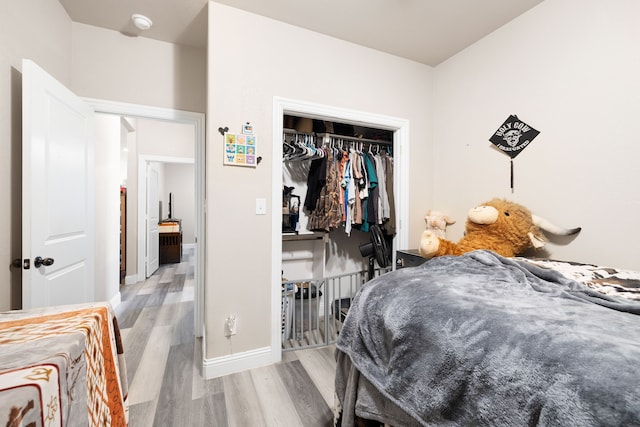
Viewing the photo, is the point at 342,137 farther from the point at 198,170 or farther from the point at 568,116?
the point at 568,116

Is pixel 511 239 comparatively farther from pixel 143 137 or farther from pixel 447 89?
pixel 143 137

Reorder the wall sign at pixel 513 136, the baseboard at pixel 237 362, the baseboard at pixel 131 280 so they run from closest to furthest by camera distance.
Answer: the baseboard at pixel 237 362 < the wall sign at pixel 513 136 < the baseboard at pixel 131 280

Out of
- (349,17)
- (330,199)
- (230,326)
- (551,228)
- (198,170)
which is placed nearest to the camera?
(551,228)

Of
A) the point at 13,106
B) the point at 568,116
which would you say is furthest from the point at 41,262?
the point at 568,116

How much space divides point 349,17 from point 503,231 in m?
1.85

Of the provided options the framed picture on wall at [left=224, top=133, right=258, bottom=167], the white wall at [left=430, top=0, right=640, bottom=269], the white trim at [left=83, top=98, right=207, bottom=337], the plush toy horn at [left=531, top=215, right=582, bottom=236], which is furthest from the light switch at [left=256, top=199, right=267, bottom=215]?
the plush toy horn at [left=531, top=215, right=582, bottom=236]

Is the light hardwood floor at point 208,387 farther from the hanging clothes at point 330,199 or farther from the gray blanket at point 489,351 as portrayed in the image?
the hanging clothes at point 330,199

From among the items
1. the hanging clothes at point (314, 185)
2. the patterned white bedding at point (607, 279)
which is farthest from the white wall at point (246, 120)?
the patterned white bedding at point (607, 279)

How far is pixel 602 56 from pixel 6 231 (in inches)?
136

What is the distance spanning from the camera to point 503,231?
174cm

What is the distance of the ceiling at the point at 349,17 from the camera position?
5.84 ft

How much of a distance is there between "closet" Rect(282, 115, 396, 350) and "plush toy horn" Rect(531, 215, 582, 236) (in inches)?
44.0

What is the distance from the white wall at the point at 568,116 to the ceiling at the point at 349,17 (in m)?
0.25

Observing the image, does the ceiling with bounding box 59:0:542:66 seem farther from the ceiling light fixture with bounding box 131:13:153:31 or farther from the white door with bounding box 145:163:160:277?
the white door with bounding box 145:163:160:277
